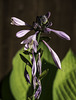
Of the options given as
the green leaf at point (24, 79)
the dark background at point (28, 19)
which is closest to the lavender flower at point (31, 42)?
the green leaf at point (24, 79)

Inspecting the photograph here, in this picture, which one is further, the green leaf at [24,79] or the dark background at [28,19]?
the dark background at [28,19]

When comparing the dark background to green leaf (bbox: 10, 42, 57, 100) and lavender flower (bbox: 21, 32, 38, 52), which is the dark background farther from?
lavender flower (bbox: 21, 32, 38, 52)

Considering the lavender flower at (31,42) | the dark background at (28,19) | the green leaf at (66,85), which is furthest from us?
the dark background at (28,19)

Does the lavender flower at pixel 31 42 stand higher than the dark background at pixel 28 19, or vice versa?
the lavender flower at pixel 31 42

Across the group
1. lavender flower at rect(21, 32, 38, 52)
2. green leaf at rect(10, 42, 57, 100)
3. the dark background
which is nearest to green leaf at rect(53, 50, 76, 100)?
green leaf at rect(10, 42, 57, 100)

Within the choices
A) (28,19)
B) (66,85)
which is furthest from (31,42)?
(28,19)

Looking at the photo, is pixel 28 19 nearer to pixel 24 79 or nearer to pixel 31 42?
pixel 24 79

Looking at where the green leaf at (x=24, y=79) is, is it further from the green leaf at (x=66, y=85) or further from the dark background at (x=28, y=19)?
the dark background at (x=28, y=19)
